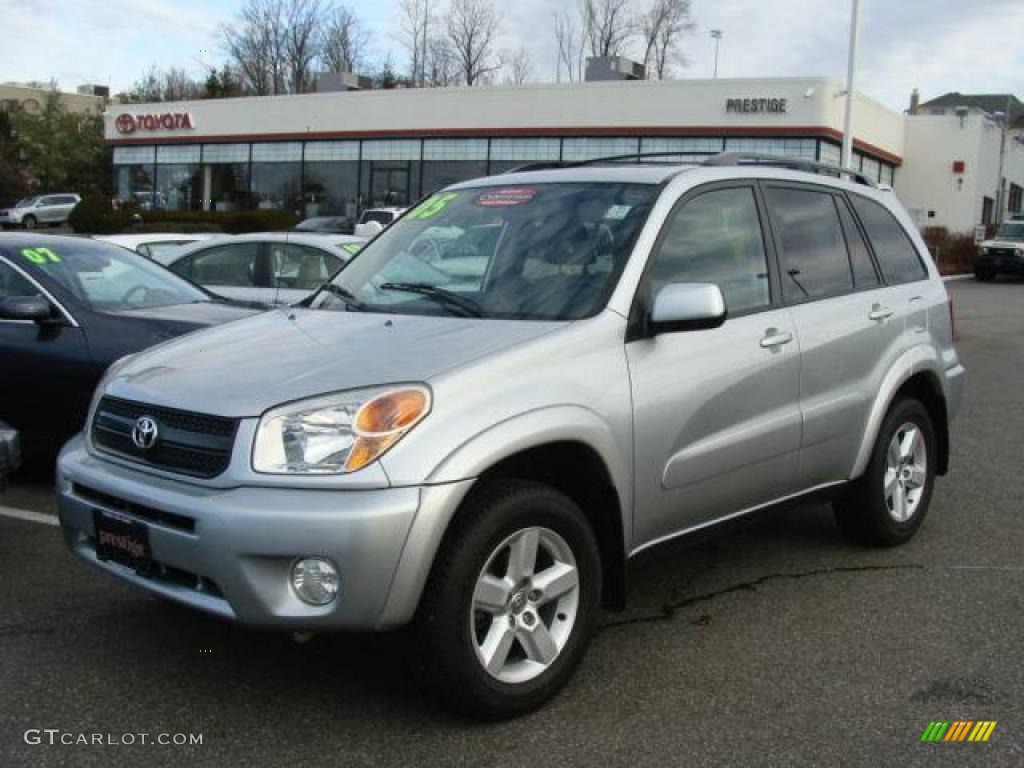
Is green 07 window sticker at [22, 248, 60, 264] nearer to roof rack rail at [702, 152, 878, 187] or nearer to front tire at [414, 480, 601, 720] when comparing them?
roof rack rail at [702, 152, 878, 187]

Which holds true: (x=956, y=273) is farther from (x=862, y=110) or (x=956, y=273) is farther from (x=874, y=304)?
(x=874, y=304)

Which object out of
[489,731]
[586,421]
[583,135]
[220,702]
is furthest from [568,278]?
[583,135]

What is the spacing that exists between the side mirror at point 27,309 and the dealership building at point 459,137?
25076mm

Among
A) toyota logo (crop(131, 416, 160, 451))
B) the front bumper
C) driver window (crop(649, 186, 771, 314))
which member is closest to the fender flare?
driver window (crop(649, 186, 771, 314))

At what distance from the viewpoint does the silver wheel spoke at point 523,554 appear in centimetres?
333

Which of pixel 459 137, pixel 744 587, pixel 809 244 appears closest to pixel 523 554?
pixel 744 587

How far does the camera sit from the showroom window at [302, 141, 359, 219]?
38.8 m

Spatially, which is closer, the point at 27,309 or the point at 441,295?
the point at 441,295

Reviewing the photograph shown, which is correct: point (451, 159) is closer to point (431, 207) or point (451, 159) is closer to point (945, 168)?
point (945, 168)

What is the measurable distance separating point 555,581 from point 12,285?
4.53 m

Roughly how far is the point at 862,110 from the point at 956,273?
6371 mm

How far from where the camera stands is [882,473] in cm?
505

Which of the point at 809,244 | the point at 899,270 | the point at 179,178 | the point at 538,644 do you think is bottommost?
the point at 538,644

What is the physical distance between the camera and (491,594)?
3.27 meters
